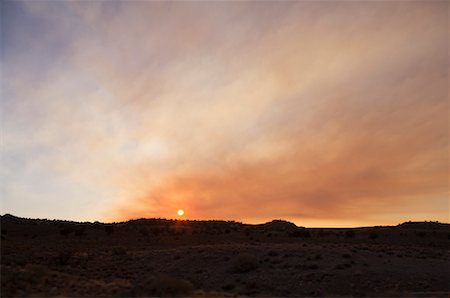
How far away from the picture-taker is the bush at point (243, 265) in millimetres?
35781

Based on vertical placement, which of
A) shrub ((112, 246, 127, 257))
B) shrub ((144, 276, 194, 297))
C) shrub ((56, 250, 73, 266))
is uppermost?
shrub ((112, 246, 127, 257))

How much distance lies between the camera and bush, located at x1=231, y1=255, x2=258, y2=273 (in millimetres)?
35781

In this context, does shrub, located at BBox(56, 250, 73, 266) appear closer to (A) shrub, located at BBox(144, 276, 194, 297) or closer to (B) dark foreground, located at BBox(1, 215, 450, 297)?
(B) dark foreground, located at BBox(1, 215, 450, 297)

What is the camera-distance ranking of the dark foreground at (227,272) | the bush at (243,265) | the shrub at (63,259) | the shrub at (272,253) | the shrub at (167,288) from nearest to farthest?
the shrub at (167,288) → the dark foreground at (227,272) → the bush at (243,265) → the shrub at (63,259) → the shrub at (272,253)

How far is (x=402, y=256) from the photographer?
4141 centimetres

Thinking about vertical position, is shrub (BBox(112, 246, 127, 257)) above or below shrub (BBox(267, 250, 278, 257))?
above

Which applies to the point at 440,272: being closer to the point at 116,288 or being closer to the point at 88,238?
the point at 116,288

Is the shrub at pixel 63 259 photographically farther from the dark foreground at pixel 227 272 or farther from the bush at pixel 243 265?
the bush at pixel 243 265

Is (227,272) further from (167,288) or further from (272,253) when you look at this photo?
(167,288)

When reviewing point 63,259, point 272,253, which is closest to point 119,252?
point 63,259

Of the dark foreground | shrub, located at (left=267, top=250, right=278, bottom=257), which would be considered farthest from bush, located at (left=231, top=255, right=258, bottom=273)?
shrub, located at (left=267, top=250, right=278, bottom=257)

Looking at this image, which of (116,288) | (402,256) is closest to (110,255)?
(116,288)

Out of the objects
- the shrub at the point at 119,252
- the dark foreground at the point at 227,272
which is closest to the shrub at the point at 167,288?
the dark foreground at the point at 227,272

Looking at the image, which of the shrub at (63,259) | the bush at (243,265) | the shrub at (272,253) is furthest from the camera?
the shrub at (272,253)
